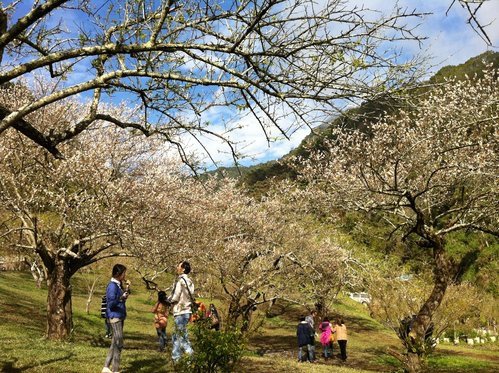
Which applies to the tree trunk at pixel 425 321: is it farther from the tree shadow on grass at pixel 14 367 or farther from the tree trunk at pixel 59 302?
the tree trunk at pixel 59 302

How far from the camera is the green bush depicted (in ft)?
23.1

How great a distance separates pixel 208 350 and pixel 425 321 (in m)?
6.79

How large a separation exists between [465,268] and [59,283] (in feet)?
125

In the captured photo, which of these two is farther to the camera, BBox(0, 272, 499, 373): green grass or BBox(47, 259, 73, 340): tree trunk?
BBox(47, 259, 73, 340): tree trunk

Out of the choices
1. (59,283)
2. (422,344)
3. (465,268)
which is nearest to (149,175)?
(59,283)

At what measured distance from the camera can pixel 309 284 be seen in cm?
2439

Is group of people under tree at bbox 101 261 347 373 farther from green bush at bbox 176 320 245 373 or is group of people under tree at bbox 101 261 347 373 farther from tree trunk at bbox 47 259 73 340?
tree trunk at bbox 47 259 73 340

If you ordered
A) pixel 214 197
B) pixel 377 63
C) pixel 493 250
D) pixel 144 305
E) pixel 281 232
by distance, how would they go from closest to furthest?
pixel 377 63 → pixel 281 232 → pixel 214 197 → pixel 144 305 → pixel 493 250

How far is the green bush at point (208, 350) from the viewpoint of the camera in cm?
704

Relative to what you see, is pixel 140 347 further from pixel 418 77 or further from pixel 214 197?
pixel 418 77

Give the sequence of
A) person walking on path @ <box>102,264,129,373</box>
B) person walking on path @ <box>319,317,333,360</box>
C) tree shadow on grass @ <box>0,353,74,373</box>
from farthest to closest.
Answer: person walking on path @ <box>319,317,333,360</box> < tree shadow on grass @ <box>0,353,74,373</box> < person walking on path @ <box>102,264,129,373</box>

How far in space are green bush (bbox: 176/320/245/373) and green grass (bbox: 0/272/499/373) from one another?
86.8 inches

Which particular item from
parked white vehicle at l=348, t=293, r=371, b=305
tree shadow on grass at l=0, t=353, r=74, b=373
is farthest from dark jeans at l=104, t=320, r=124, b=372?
parked white vehicle at l=348, t=293, r=371, b=305

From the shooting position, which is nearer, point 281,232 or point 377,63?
point 377,63
